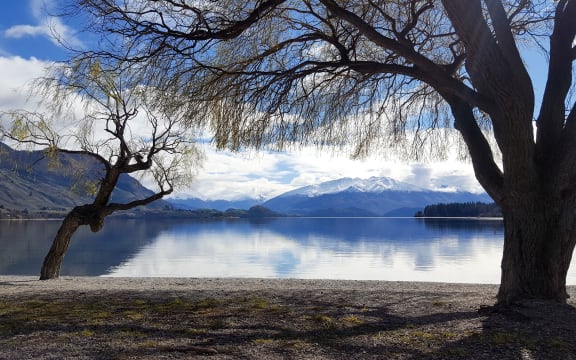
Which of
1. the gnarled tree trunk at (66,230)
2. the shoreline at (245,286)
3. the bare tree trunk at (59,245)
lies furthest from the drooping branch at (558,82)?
the bare tree trunk at (59,245)

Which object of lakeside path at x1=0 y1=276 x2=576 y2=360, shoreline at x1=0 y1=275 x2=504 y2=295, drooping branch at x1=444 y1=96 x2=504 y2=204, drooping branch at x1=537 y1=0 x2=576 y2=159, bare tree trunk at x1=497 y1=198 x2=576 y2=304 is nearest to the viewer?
lakeside path at x1=0 y1=276 x2=576 y2=360

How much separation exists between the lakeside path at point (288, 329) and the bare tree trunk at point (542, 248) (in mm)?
542

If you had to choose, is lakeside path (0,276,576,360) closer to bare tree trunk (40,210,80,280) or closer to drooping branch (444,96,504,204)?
drooping branch (444,96,504,204)

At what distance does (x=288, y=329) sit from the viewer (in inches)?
234

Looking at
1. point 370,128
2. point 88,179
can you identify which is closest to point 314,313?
point 370,128

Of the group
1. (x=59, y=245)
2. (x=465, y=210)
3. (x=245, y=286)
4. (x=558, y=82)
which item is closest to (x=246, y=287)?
(x=245, y=286)

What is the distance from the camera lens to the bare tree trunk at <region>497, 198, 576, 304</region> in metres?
7.29

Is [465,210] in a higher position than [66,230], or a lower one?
higher

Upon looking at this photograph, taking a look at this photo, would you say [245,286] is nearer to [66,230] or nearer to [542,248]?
[66,230]

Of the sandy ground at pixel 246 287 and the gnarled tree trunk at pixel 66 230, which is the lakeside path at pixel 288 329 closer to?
the sandy ground at pixel 246 287

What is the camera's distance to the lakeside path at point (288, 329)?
16.2 ft

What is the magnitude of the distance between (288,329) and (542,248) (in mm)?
4017

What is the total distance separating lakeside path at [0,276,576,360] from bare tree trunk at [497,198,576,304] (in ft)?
1.78

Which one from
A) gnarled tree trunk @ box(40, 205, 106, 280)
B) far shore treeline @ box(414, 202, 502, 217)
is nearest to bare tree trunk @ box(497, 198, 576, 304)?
gnarled tree trunk @ box(40, 205, 106, 280)
